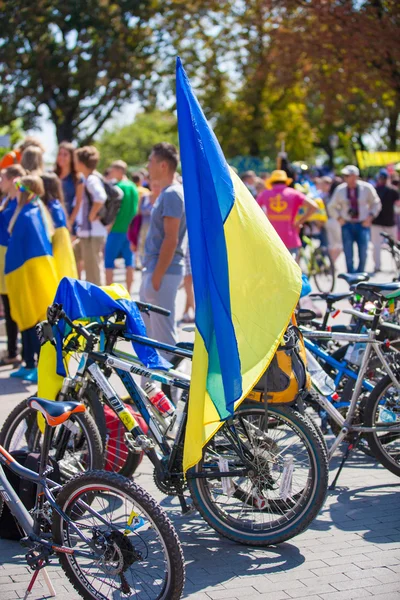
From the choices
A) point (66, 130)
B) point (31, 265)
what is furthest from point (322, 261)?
point (66, 130)

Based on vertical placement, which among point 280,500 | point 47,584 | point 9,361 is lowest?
point 47,584

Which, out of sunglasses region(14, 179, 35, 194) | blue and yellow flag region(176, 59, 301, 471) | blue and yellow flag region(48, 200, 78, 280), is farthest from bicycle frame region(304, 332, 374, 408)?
sunglasses region(14, 179, 35, 194)

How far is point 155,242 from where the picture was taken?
6.87 m

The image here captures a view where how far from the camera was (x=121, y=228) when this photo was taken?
12430 millimetres

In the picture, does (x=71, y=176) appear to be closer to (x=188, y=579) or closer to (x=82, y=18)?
(x=188, y=579)

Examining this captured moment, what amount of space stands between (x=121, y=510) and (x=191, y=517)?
1.32 meters

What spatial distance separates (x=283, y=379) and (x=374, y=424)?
109cm

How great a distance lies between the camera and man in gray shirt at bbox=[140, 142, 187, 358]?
21.9 ft

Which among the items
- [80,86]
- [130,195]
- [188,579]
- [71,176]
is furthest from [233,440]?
[80,86]

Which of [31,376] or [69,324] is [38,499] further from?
[31,376]

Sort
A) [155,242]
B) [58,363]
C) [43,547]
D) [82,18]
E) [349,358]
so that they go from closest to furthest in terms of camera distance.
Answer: [43,547] < [58,363] < [349,358] < [155,242] < [82,18]

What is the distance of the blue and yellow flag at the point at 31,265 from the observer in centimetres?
824

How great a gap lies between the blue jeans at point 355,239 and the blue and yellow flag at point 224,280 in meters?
10.8

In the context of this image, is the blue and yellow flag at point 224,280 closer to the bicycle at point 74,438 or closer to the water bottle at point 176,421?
the water bottle at point 176,421
